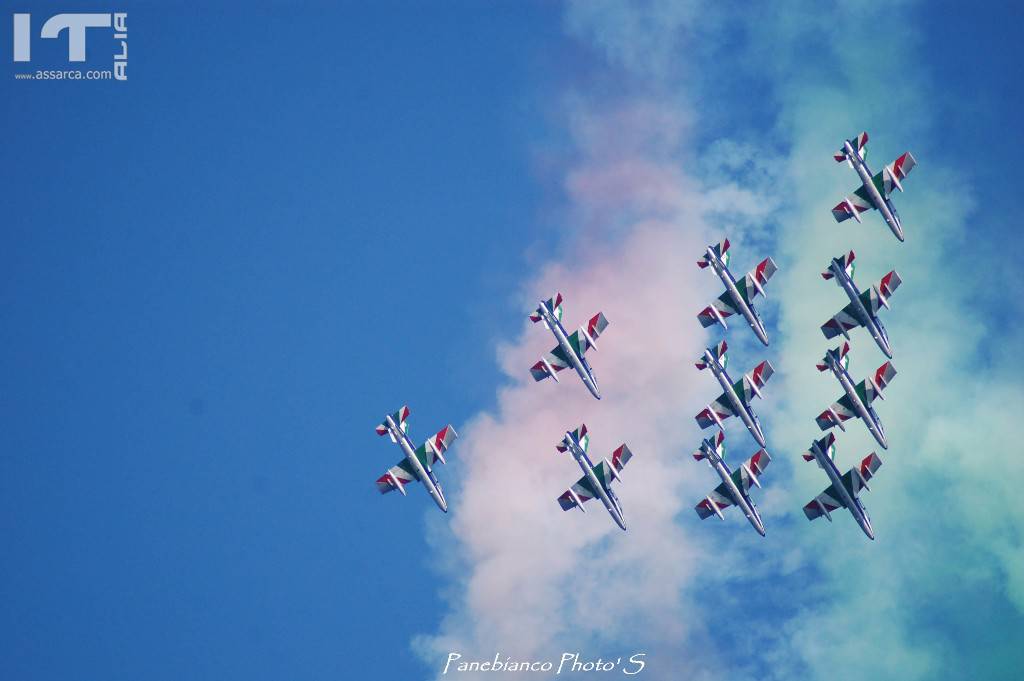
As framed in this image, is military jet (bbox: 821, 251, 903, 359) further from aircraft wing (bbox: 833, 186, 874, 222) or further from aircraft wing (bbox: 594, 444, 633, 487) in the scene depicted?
aircraft wing (bbox: 594, 444, 633, 487)

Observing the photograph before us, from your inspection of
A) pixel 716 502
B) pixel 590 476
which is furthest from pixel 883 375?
pixel 590 476

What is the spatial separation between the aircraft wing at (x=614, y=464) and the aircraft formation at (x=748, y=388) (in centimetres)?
10

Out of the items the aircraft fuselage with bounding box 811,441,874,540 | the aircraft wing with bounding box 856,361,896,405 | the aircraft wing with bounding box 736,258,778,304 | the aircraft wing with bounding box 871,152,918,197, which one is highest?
the aircraft wing with bounding box 871,152,918,197

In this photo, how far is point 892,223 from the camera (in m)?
138

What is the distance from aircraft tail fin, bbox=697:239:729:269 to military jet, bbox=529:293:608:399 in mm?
11234

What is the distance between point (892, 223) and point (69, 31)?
9460 cm

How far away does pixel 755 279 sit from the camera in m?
140

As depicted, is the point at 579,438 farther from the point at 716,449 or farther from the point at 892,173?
the point at 892,173

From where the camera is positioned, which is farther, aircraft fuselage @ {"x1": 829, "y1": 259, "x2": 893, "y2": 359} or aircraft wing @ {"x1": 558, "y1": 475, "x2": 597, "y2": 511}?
aircraft wing @ {"x1": 558, "y1": 475, "x2": 597, "y2": 511}

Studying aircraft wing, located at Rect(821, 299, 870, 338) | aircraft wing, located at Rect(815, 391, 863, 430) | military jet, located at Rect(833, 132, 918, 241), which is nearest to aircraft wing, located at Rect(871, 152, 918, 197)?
military jet, located at Rect(833, 132, 918, 241)

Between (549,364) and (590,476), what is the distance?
12005 mm

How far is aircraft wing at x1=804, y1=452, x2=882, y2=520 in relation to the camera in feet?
450

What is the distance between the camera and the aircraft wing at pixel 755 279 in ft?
458

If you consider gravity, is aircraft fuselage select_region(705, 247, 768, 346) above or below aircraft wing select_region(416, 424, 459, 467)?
above
